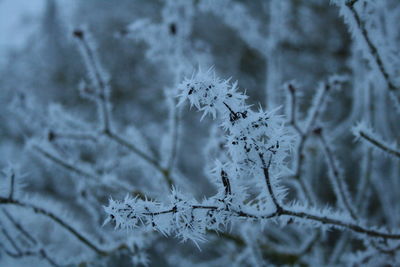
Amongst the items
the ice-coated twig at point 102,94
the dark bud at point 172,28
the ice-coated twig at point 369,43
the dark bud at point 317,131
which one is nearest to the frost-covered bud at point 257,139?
the ice-coated twig at point 369,43

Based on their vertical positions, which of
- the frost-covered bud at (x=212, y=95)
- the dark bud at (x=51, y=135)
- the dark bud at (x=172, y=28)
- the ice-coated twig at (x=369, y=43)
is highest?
the dark bud at (x=172, y=28)

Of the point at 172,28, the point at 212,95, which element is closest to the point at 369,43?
the point at 212,95

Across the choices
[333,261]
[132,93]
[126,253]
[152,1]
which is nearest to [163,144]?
[126,253]

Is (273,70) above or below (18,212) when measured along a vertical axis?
above

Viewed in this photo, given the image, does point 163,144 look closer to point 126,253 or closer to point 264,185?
point 126,253

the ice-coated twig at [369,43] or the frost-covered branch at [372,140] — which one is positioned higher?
the ice-coated twig at [369,43]

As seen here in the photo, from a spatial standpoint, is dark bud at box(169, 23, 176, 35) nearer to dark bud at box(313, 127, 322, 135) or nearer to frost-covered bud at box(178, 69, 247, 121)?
dark bud at box(313, 127, 322, 135)

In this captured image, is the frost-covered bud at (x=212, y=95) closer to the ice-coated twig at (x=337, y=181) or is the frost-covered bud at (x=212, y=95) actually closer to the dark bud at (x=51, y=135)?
the ice-coated twig at (x=337, y=181)

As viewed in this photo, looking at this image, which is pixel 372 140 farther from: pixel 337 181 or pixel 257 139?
pixel 257 139

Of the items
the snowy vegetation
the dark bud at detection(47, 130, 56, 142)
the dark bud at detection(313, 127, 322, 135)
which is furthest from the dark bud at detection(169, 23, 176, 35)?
the dark bud at detection(313, 127, 322, 135)
